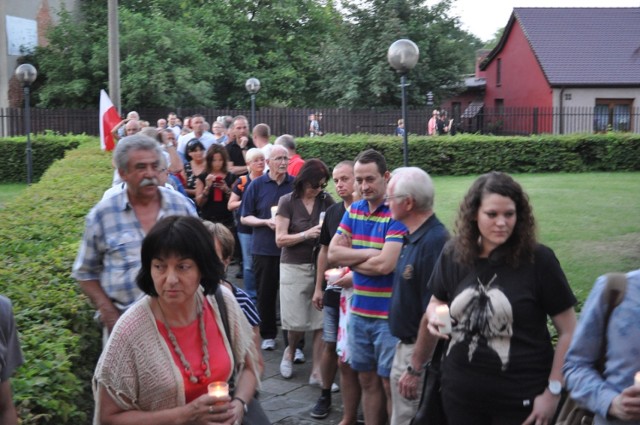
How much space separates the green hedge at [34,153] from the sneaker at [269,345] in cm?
1861

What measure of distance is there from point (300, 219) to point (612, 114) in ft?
110

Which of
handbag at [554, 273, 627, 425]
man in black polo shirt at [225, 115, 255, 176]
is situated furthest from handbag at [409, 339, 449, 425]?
man in black polo shirt at [225, 115, 255, 176]

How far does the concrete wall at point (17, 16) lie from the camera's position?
33.7 metres

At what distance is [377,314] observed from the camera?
546cm

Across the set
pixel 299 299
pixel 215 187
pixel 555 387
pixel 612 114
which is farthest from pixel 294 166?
pixel 612 114

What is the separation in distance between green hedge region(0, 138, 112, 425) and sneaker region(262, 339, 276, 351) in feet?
7.15

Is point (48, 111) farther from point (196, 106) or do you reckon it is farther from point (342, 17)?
point (342, 17)

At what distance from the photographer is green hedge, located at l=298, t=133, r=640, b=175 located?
26078 mm

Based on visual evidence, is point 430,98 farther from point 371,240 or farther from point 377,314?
point 377,314

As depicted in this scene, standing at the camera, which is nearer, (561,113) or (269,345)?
(269,345)

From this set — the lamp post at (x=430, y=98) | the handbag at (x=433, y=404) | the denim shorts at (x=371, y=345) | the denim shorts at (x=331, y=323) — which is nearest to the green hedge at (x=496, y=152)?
the lamp post at (x=430, y=98)

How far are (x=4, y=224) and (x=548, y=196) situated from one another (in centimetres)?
1440

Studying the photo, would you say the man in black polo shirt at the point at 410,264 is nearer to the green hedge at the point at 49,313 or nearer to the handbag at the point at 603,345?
the handbag at the point at 603,345

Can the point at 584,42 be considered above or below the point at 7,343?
above
